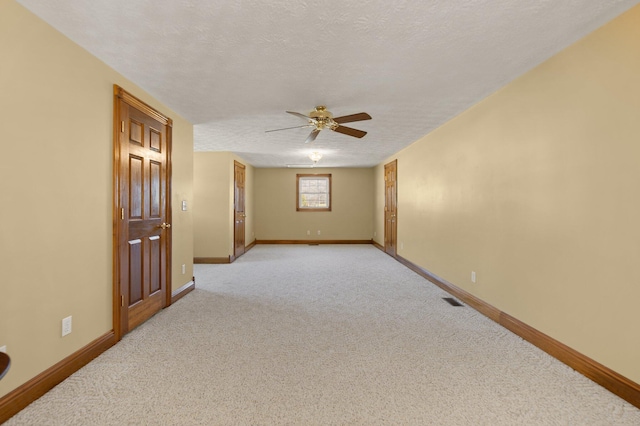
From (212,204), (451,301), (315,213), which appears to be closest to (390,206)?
(315,213)

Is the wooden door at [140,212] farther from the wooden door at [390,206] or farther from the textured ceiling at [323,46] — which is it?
the wooden door at [390,206]

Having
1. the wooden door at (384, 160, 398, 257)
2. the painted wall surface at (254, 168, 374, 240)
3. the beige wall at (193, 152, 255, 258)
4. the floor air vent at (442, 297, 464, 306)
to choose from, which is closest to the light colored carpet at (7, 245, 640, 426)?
the floor air vent at (442, 297, 464, 306)

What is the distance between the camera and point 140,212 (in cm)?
294

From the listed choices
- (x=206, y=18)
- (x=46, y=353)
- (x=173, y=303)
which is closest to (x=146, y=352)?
(x=46, y=353)

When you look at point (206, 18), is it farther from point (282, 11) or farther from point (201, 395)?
point (201, 395)

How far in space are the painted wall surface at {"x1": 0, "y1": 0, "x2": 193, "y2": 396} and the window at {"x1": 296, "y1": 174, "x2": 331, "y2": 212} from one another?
6.76m

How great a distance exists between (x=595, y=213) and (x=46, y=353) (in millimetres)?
3666

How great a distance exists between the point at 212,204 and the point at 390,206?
3986 mm

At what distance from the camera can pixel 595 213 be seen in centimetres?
203

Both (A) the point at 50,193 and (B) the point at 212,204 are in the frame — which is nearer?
(A) the point at 50,193

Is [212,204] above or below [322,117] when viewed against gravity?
below

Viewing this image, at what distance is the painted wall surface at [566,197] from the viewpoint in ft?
6.04

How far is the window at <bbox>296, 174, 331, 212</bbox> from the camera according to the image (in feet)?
30.3

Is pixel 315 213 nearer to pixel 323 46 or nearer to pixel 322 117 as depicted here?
pixel 322 117
